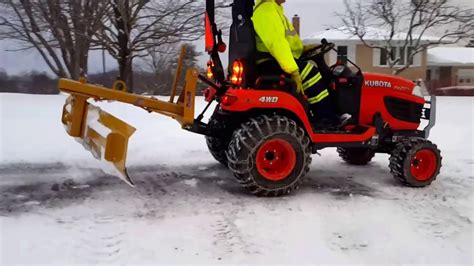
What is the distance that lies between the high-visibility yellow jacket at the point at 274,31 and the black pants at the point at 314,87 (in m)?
0.25

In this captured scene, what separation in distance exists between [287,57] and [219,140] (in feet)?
5.40

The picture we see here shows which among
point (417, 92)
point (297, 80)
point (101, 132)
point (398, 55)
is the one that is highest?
point (398, 55)

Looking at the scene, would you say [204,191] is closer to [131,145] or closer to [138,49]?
[131,145]

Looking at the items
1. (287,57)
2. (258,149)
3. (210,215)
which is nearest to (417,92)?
(287,57)

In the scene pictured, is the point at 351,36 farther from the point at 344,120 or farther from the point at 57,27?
the point at 344,120

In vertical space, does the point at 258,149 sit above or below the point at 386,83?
below

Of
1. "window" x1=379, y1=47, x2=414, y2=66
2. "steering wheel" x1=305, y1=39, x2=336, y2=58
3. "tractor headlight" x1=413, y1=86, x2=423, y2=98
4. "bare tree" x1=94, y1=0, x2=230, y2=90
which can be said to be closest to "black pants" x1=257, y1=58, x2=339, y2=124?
"steering wheel" x1=305, y1=39, x2=336, y2=58

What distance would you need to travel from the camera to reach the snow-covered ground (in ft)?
11.7

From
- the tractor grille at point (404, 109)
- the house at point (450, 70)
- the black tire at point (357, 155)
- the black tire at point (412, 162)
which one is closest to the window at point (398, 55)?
the house at point (450, 70)

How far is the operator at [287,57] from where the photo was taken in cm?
483

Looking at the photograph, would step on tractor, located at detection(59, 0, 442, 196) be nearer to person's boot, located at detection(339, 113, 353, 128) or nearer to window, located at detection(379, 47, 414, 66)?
person's boot, located at detection(339, 113, 353, 128)

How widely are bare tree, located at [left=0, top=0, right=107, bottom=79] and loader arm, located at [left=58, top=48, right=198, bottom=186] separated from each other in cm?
1724

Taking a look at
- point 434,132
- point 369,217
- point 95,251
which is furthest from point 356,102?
point 434,132

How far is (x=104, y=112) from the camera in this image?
16.0ft
